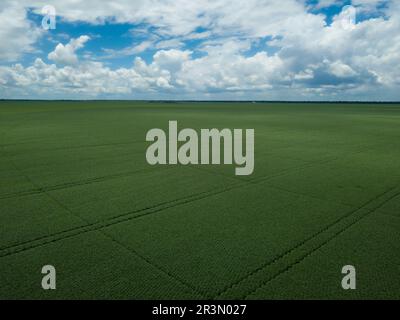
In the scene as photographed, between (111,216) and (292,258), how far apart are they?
5.12m

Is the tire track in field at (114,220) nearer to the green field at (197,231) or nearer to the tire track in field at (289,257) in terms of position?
the green field at (197,231)

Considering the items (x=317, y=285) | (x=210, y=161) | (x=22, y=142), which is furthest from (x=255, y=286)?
(x=22, y=142)

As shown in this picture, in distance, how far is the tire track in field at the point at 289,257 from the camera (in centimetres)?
560

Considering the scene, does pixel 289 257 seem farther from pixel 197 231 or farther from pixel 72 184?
pixel 72 184

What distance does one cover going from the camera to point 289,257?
669 cm

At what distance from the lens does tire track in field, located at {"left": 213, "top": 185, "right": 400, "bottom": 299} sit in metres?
5.60

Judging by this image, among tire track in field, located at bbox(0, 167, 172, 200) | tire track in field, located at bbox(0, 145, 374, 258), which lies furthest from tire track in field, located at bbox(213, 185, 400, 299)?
tire track in field, located at bbox(0, 167, 172, 200)

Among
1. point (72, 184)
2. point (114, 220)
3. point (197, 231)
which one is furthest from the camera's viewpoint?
point (72, 184)

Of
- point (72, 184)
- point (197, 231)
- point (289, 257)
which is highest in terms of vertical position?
point (72, 184)

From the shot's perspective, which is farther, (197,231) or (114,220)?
(114,220)

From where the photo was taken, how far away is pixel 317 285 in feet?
18.9

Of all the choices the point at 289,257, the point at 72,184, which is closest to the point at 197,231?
the point at 289,257

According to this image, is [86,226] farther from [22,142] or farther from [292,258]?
[22,142]

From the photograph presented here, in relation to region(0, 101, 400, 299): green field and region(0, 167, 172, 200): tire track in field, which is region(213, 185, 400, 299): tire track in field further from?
region(0, 167, 172, 200): tire track in field
